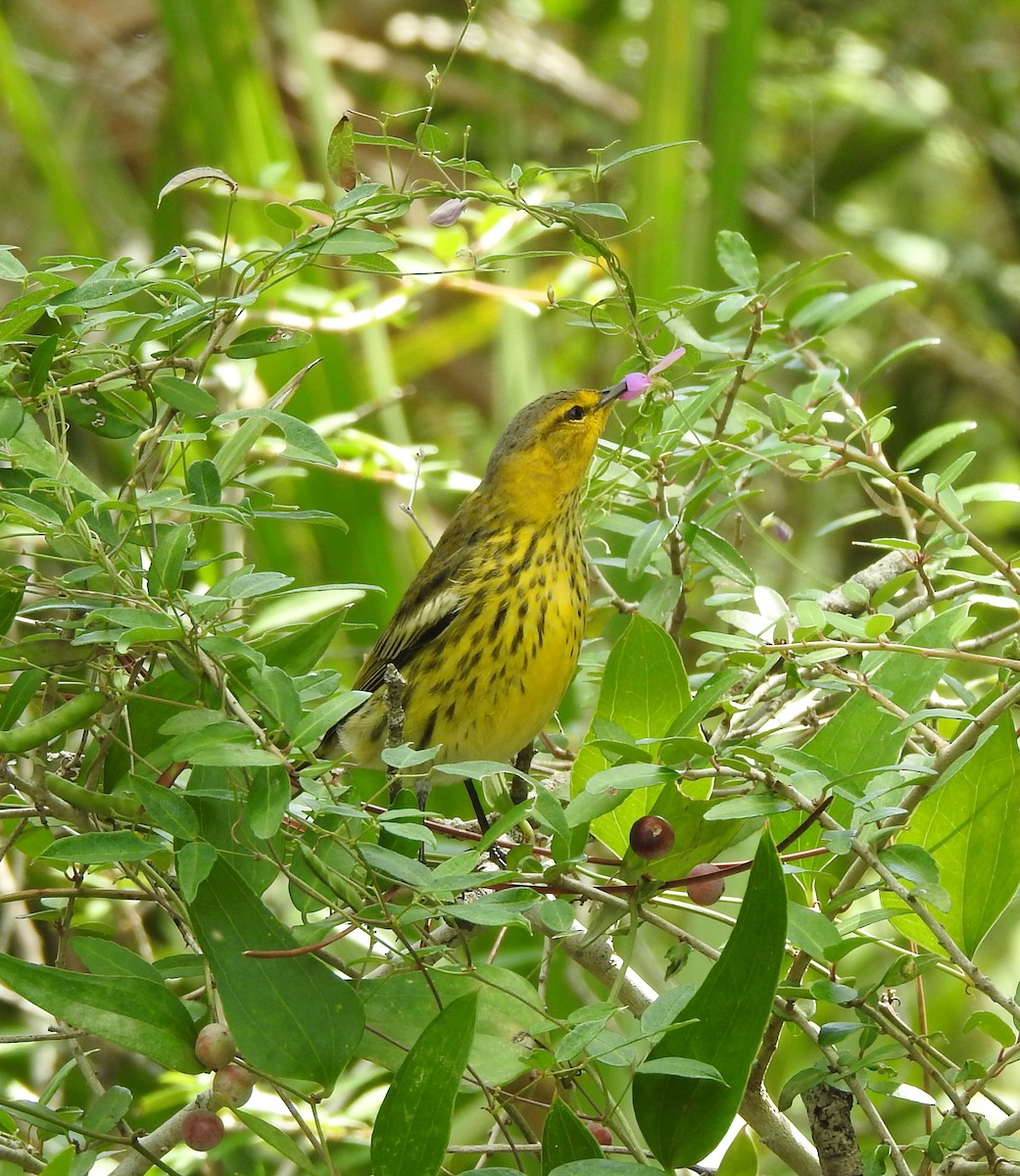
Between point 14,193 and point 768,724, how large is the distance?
12.0 ft

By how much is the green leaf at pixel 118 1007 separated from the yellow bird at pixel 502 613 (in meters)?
0.85

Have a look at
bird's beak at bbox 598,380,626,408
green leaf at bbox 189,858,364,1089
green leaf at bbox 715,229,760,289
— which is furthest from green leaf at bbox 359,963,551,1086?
bird's beak at bbox 598,380,626,408

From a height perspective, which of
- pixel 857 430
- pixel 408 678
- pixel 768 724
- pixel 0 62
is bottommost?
pixel 408 678

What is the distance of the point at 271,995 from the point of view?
1.01 metres

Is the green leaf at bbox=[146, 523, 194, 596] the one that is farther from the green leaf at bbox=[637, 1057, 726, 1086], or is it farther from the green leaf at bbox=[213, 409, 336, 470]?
the green leaf at bbox=[637, 1057, 726, 1086]

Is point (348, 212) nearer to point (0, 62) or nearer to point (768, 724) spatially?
point (768, 724)

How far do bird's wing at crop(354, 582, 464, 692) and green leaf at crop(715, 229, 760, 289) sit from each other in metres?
0.73

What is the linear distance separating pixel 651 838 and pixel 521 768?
72 centimetres

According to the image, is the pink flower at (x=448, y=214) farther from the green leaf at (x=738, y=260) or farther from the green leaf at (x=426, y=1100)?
the green leaf at (x=426, y=1100)

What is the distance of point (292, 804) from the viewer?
3.53 ft

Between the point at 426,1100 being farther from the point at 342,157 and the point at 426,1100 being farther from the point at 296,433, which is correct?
the point at 342,157

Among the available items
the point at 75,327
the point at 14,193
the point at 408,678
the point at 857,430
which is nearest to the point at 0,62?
the point at 14,193

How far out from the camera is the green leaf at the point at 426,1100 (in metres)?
0.90

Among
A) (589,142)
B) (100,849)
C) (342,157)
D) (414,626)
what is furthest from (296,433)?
(589,142)
